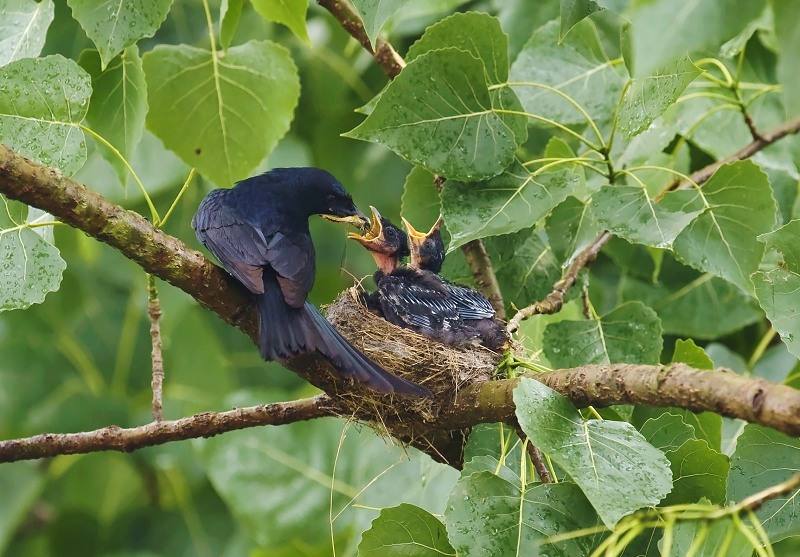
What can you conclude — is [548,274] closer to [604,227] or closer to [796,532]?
[604,227]

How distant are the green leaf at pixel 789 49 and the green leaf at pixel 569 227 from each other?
1.37m

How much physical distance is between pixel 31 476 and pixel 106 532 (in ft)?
1.67

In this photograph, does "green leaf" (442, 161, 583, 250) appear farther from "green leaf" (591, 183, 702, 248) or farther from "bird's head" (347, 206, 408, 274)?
"bird's head" (347, 206, 408, 274)

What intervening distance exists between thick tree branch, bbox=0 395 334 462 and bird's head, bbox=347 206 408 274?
1.15 meters

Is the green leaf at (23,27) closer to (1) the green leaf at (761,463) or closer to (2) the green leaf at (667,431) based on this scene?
(2) the green leaf at (667,431)

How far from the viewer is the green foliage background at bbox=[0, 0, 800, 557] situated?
1.97 m

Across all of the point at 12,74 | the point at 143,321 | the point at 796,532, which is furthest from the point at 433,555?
the point at 143,321

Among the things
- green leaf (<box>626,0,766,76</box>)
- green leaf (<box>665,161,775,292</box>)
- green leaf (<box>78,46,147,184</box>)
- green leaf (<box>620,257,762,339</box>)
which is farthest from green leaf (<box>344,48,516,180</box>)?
green leaf (<box>620,257,762,339</box>)

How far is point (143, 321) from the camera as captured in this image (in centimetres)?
597

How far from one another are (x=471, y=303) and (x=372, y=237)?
692 mm

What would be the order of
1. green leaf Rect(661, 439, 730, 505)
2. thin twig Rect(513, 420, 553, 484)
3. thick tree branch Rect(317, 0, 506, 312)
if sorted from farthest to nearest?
1. thick tree branch Rect(317, 0, 506, 312)
2. thin twig Rect(513, 420, 553, 484)
3. green leaf Rect(661, 439, 730, 505)

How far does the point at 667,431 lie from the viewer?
216 centimetres

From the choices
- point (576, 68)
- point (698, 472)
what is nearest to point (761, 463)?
point (698, 472)

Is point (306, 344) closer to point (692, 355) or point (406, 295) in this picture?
point (692, 355)
